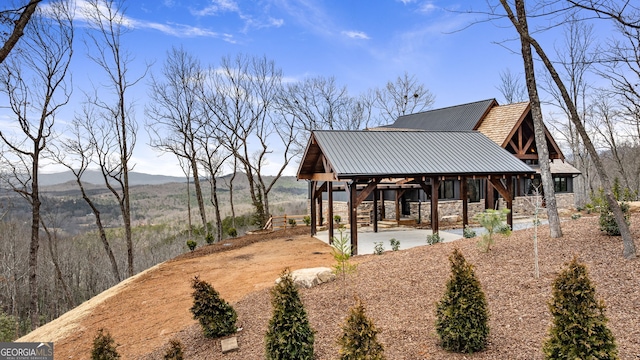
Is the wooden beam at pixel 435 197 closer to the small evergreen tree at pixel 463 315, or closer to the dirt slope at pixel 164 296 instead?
the dirt slope at pixel 164 296

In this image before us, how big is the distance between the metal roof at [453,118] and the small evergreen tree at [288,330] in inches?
821

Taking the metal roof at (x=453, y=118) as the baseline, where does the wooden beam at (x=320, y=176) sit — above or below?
below

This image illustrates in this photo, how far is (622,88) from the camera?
49.4 ft

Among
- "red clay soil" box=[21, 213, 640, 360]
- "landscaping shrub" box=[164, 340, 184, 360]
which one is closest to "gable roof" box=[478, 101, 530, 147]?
"red clay soil" box=[21, 213, 640, 360]

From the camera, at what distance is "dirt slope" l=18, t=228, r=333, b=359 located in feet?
24.5

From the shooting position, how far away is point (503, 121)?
20.9m

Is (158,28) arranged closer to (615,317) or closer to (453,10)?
(453,10)

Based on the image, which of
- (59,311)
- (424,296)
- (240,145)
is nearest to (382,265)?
(424,296)

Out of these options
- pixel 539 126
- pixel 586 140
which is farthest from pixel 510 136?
pixel 586 140

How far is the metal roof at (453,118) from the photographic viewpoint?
22.7m

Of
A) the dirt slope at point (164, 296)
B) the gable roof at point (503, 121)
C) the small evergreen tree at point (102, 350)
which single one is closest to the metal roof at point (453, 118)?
the gable roof at point (503, 121)

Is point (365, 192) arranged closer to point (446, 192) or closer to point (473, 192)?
point (446, 192)

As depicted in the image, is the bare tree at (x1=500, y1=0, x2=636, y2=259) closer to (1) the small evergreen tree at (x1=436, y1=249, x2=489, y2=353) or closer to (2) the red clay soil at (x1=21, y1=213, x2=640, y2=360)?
(2) the red clay soil at (x1=21, y1=213, x2=640, y2=360)

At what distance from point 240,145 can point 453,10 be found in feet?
66.8
